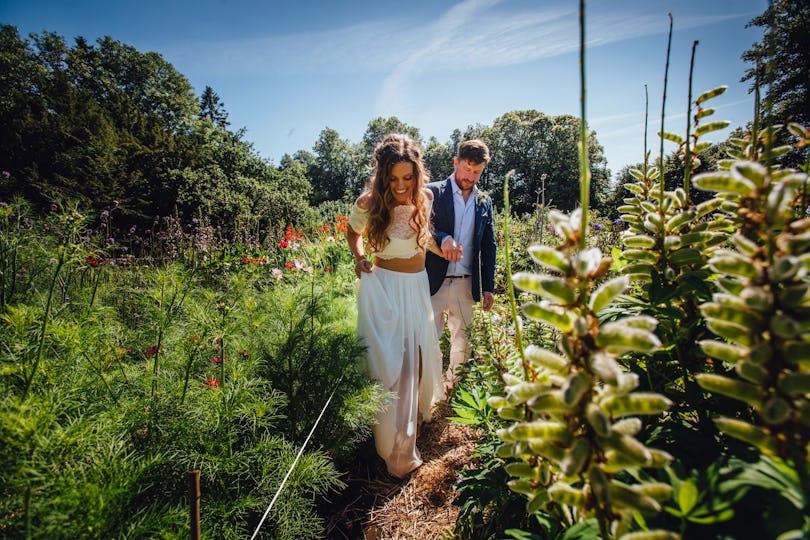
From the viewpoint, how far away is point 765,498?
0.53 m

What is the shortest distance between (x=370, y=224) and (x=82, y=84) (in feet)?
118

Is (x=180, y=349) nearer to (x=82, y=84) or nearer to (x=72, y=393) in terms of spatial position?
(x=72, y=393)

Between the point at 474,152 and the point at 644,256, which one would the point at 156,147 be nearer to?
the point at 474,152

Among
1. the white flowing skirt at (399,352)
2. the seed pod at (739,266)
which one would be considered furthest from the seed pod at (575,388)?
the white flowing skirt at (399,352)

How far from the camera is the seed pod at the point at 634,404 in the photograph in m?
0.48

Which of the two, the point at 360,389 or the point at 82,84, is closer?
the point at 360,389

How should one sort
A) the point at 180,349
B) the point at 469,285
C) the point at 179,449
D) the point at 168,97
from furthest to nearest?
the point at 168,97 < the point at 469,285 < the point at 180,349 < the point at 179,449

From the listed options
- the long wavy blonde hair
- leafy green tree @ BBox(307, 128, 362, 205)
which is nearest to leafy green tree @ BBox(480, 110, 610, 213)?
leafy green tree @ BBox(307, 128, 362, 205)

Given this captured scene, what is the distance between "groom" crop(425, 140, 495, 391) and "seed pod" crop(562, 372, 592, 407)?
327 cm

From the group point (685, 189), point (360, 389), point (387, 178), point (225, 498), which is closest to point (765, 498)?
point (685, 189)

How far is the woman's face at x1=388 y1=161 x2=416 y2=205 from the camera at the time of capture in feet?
10.1

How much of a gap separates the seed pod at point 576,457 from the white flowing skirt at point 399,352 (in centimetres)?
241

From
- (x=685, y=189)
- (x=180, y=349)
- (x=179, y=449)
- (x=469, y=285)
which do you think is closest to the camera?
(x=685, y=189)

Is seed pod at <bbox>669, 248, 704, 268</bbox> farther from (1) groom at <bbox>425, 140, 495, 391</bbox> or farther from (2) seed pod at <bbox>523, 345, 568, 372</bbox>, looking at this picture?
(1) groom at <bbox>425, 140, 495, 391</bbox>
